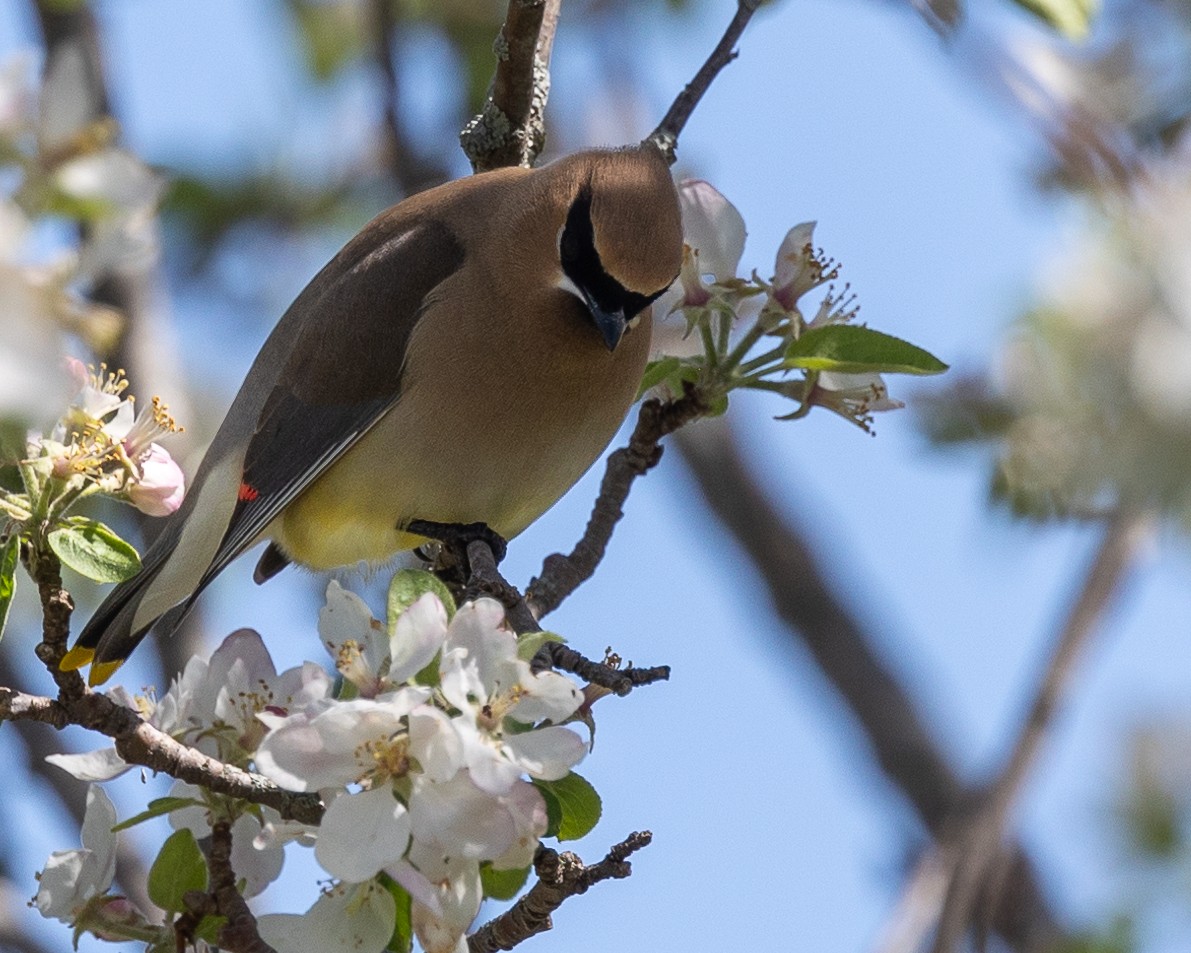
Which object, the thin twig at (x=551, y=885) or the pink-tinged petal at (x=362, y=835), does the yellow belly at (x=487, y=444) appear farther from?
the pink-tinged petal at (x=362, y=835)

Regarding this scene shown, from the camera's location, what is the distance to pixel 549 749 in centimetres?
217

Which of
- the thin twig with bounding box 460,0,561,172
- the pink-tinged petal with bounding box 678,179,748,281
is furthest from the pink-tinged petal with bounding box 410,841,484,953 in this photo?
the thin twig with bounding box 460,0,561,172

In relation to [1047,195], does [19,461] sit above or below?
below

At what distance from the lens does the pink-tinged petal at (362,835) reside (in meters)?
2.10

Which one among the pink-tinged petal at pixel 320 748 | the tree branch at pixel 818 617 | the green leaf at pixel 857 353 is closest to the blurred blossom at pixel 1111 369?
the green leaf at pixel 857 353

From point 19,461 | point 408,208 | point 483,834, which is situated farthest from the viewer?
point 408,208

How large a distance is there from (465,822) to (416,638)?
0.23 metres

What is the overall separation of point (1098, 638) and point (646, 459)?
1.13m

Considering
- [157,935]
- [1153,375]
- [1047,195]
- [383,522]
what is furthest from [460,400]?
[1153,375]

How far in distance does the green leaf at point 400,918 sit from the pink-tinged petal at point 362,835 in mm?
201

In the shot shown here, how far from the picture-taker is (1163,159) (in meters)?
2.45

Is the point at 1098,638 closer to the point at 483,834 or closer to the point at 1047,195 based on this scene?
the point at 483,834

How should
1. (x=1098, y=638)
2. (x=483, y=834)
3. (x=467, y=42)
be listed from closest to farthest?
(x=483, y=834), (x=1098, y=638), (x=467, y=42)

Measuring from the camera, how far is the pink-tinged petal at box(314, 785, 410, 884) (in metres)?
2.10
